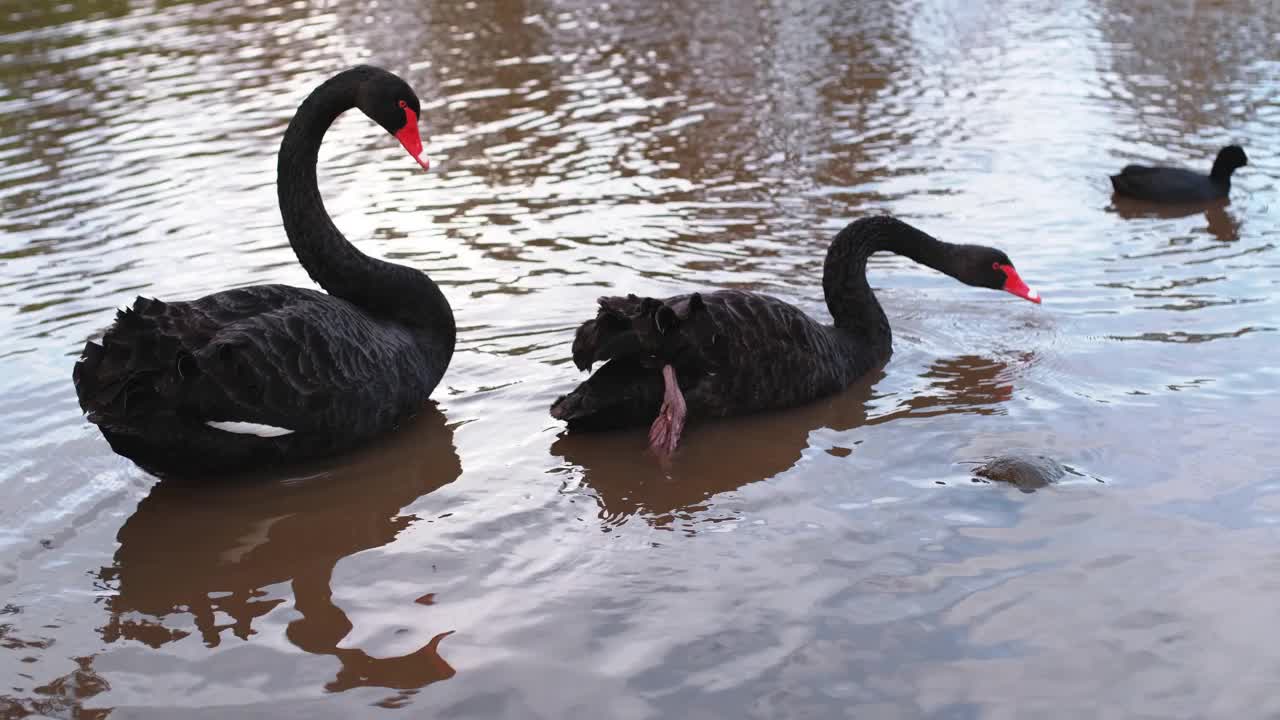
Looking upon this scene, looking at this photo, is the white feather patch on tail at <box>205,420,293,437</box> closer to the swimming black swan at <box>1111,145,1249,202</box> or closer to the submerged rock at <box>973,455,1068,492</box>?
the submerged rock at <box>973,455,1068,492</box>

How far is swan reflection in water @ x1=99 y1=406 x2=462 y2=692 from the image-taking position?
3914 mm

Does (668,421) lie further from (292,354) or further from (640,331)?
(292,354)

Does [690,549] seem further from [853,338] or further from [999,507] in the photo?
[853,338]

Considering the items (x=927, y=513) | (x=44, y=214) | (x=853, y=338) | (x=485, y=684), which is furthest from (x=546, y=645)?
(x=44, y=214)

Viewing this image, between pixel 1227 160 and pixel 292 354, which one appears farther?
pixel 1227 160

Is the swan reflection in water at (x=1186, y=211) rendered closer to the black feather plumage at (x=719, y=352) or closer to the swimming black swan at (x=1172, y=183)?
the swimming black swan at (x=1172, y=183)

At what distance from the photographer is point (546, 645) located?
378 centimetres

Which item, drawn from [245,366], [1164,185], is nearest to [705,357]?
[245,366]

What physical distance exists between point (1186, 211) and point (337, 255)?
225 inches

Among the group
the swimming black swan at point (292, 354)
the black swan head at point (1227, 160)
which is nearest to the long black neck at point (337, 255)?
the swimming black swan at point (292, 354)

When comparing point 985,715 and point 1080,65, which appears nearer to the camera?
point 985,715

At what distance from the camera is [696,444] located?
5.40 metres

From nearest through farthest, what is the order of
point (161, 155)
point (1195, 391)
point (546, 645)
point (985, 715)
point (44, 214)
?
point (985, 715)
point (546, 645)
point (1195, 391)
point (44, 214)
point (161, 155)

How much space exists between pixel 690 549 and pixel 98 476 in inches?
96.0
